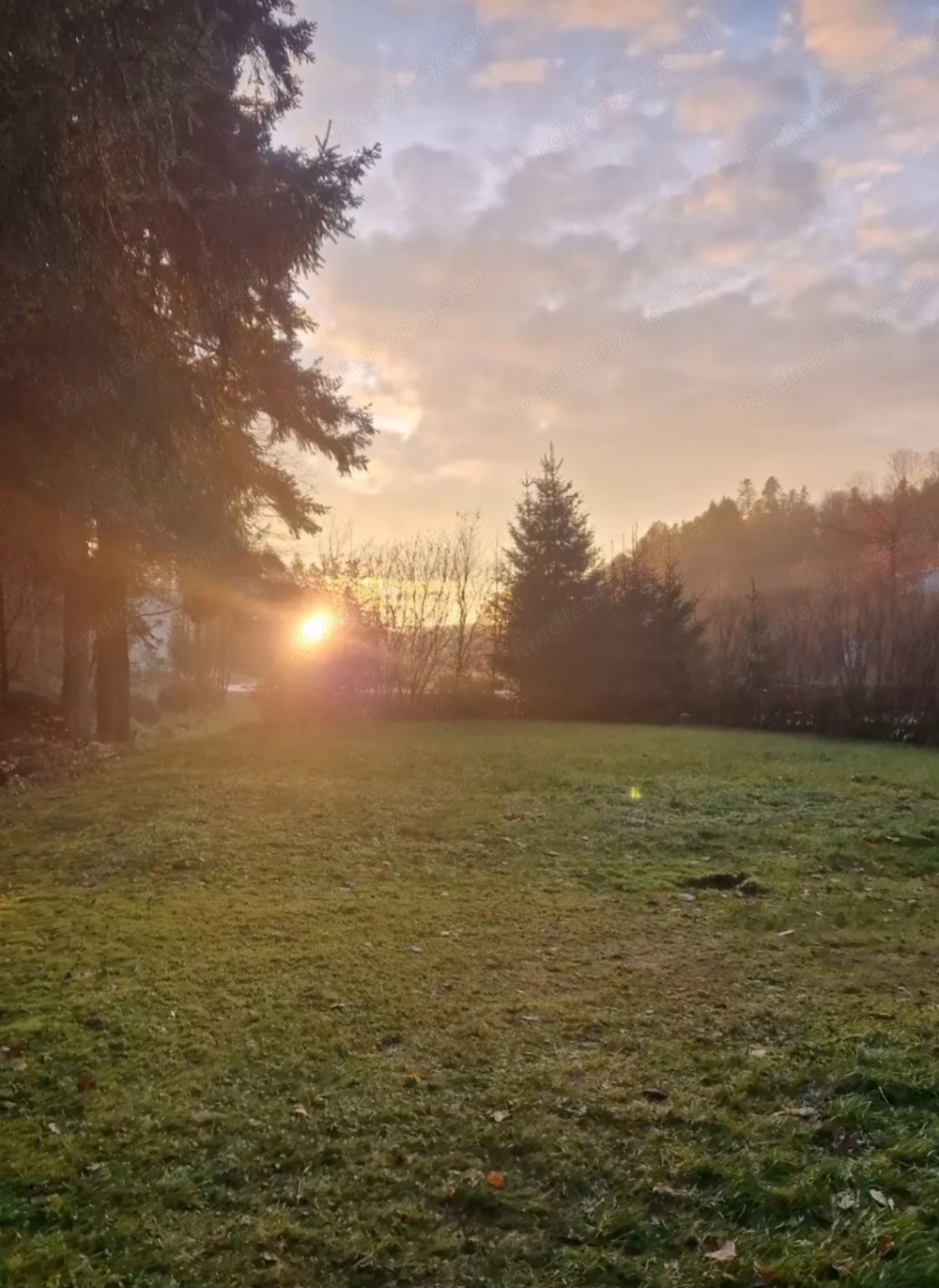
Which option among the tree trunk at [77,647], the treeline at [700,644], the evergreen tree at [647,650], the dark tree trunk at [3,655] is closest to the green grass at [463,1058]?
the tree trunk at [77,647]

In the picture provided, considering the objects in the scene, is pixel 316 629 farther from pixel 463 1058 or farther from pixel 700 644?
pixel 463 1058

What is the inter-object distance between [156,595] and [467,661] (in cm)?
1041

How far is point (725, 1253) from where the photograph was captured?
237 centimetres

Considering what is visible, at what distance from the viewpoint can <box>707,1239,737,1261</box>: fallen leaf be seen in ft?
7.72

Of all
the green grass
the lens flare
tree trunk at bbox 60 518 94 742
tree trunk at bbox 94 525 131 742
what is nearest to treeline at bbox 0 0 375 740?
tree trunk at bbox 60 518 94 742

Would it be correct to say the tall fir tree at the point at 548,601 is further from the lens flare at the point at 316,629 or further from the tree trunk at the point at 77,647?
the tree trunk at the point at 77,647

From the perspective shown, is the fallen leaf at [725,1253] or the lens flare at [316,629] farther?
the lens flare at [316,629]

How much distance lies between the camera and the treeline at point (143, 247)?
4.34m

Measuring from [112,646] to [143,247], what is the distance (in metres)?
10.2

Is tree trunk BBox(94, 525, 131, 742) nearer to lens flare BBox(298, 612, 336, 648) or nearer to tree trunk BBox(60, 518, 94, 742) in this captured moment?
tree trunk BBox(60, 518, 94, 742)

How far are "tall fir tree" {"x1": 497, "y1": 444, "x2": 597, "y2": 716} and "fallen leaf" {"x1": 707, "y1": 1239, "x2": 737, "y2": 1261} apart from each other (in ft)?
76.9

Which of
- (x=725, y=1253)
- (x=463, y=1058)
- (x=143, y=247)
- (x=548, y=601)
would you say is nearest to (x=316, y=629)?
(x=548, y=601)

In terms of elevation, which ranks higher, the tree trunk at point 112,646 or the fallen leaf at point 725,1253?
the tree trunk at point 112,646

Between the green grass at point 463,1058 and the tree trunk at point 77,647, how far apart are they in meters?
6.39
